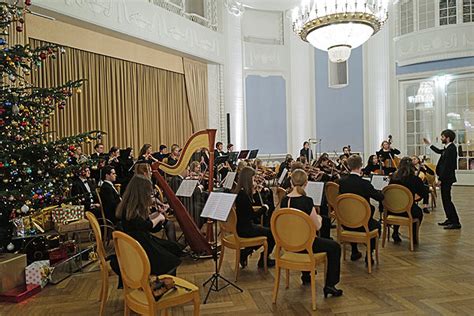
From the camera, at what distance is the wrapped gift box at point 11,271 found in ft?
12.6

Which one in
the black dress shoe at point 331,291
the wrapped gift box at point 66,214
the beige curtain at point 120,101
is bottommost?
the black dress shoe at point 331,291

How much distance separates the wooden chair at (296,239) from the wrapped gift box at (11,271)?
8.09 feet

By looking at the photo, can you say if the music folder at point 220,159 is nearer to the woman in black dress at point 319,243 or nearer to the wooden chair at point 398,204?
the wooden chair at point 398,204

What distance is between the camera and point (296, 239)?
3.35m

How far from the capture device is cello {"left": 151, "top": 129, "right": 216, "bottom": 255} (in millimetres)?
4301

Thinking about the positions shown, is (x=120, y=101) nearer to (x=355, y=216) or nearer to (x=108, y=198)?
(x=108, y=198)

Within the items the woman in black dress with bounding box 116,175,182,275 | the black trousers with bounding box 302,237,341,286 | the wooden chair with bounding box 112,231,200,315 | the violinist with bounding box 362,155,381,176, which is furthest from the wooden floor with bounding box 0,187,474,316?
the violinist with bounding box 362,155,381,176

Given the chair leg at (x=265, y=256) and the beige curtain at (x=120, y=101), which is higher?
the beige curtain at (x=120, y=101)

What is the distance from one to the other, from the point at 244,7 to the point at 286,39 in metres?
1.73

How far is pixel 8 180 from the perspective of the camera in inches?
166

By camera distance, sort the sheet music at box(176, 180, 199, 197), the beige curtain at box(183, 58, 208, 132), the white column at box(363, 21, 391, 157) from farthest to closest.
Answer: the white column at box(363, 21, 391, 157) < the beige curtain at box(183, 58, 208, 132) < the sheet music at box(176, 180, 199, 197)

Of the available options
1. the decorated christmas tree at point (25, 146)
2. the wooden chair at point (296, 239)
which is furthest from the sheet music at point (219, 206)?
the decorated christmas tree at point (25, 146)

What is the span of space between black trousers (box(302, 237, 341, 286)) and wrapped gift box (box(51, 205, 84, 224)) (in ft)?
9.27

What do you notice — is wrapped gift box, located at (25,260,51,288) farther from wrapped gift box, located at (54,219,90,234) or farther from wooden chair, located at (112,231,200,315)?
wooden chair, located at (112,231,200,315)
